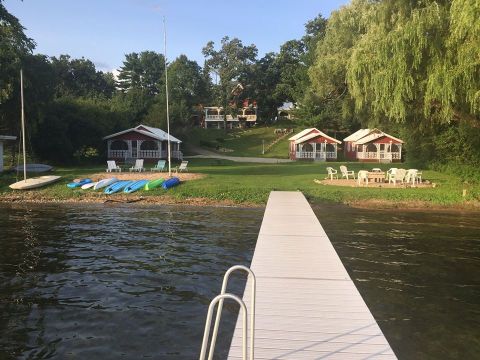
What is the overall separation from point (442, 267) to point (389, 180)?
13.7 meters

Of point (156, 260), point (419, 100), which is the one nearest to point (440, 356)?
point (156, 260)

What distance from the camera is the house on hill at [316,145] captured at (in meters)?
49.7

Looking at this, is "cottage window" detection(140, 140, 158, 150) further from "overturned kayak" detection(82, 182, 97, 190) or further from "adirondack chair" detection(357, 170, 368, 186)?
"adirondack chair" detection(357, 170, 368, 186)

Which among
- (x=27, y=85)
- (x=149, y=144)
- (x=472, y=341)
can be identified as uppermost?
(x=27, y=85)

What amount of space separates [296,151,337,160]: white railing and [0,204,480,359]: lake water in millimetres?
32403

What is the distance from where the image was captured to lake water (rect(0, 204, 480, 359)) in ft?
21.3

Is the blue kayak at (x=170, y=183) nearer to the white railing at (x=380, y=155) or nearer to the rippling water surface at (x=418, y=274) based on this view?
the rippling water surface at (x=418, y=274)

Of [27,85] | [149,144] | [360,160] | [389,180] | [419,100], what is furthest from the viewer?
[360,160]

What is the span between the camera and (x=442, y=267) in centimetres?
1052

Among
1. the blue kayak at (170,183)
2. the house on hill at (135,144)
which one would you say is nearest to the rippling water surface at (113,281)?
the blue kayak at (170,183)

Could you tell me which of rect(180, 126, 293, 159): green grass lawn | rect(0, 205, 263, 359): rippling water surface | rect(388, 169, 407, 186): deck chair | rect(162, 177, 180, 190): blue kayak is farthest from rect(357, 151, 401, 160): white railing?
rect(0, 205, 263, 359): rippling water surface

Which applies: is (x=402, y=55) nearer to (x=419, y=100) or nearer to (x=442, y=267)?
(x=419, y=100)

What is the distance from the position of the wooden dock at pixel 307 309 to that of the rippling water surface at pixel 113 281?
2.97 ft

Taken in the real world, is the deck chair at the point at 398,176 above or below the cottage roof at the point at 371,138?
below
